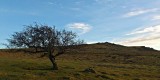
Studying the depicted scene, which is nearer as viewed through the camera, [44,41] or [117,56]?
[44,41]

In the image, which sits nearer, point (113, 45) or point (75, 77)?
point (75, 77)

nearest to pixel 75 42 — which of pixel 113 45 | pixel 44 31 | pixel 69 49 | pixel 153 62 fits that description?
pixel 69 49

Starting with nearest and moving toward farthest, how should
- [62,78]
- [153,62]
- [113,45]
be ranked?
[62,78]
[153,62]
[113,45]

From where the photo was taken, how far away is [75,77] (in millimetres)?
55625

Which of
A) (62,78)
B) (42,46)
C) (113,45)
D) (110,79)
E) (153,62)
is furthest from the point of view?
(113,45)

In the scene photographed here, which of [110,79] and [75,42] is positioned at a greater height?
[75,42]

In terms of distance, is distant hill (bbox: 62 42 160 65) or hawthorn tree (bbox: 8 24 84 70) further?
distant hill (bbox: 62 42 160 65)

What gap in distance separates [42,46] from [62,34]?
4779 mm

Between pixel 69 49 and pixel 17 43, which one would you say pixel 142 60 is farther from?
pixel 17 43

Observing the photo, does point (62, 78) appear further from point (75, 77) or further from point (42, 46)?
point (42, 46)

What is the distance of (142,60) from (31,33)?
167 feet

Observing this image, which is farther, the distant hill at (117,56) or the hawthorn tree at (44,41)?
the distant hill at (117,56)

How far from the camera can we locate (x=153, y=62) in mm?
102000

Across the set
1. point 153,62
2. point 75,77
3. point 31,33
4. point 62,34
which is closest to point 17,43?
point 31,33
